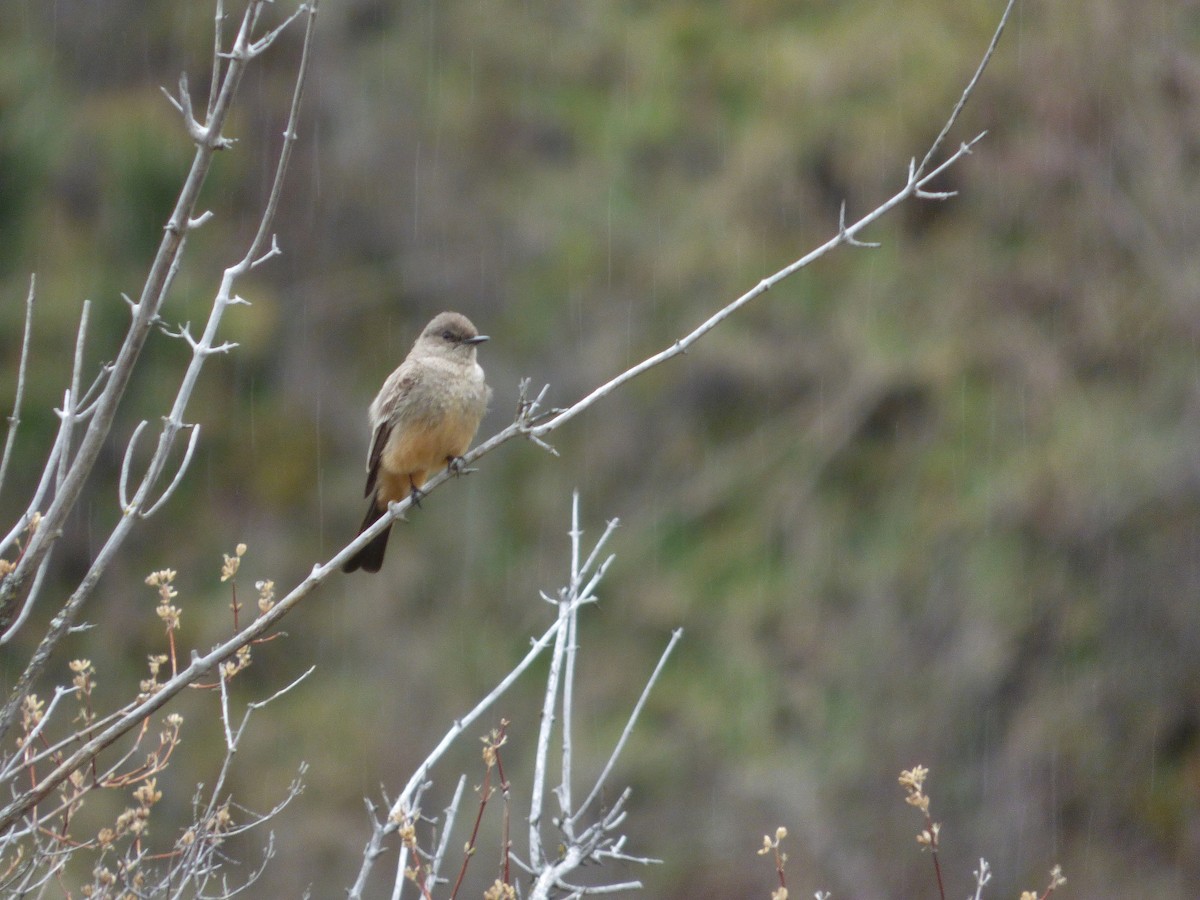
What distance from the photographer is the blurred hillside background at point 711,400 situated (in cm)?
990

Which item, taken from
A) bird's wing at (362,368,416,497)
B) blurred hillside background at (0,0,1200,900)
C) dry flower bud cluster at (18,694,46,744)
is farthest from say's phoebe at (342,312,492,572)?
blurred hillside background at (0,0,1200,900)

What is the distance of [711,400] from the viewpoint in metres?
11.8

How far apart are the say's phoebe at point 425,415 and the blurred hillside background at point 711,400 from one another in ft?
15.0

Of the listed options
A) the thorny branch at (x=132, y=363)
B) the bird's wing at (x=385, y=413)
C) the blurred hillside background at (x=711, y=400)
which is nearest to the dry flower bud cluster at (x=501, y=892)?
the thorny branch at (x=132, y=363)

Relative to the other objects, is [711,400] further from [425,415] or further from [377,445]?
[425,415]

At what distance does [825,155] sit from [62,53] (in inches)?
271

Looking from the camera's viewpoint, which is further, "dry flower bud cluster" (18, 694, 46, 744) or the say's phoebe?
the say's phoebe

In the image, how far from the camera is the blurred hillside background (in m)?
9.90

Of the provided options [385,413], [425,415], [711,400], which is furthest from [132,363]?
[711,400]

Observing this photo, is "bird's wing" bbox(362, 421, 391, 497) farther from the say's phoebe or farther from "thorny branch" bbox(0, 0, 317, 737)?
"thorny branch" bbox(0, 0, 317, 737)

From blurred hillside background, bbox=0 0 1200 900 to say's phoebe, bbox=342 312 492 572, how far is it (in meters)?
4.59

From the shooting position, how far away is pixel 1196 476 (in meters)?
9.63

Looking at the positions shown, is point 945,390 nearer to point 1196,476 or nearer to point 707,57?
point 1196,476

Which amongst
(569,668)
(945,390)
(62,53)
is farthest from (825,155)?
(569,668)
